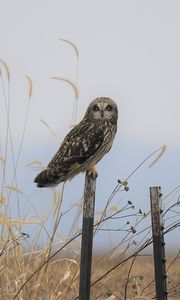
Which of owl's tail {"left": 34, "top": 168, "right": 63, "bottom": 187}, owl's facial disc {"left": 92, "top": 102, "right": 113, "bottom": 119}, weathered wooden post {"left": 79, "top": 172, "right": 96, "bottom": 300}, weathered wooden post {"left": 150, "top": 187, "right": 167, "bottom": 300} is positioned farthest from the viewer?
owl's facial disc {"left": 92, "top": 102, "right": 113, "bottom": 119}

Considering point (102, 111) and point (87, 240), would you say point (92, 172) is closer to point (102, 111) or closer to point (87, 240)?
point (87, 240)

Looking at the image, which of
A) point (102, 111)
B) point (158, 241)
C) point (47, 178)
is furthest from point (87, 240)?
point (102, 111)

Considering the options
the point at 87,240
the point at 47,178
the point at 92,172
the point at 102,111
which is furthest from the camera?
the point at 102,111

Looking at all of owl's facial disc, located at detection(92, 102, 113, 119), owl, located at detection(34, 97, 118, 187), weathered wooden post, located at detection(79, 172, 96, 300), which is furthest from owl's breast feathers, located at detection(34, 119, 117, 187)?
weathered wooden post, located at detection(79, 172, 96, 300)

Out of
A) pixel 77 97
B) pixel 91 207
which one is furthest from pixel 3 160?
pixel 91 207

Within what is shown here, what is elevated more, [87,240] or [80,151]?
[80,151]

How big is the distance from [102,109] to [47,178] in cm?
79

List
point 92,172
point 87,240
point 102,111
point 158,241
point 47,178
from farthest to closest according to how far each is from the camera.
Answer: point 102,111, point 47,178, point 92,172, point 158,241, point 87,240

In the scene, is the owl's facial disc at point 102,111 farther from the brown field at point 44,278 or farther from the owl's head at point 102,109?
the brown field at point 44,278

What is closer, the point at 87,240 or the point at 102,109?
the point at 87,240

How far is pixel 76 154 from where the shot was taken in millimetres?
4336

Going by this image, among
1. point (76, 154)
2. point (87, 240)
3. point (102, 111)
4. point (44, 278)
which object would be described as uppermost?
point (102, 111)

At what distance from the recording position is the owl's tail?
427 cm

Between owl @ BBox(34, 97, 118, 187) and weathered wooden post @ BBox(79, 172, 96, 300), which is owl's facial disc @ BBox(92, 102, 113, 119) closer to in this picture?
owl @ BBox(34, 97, 118, 187)
